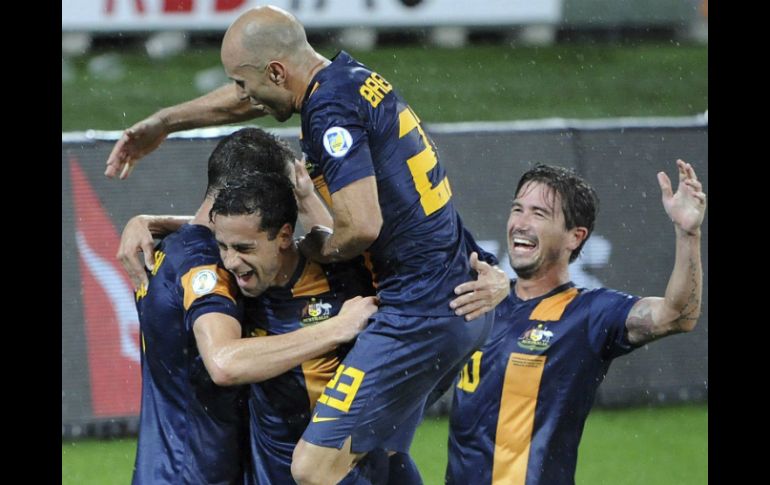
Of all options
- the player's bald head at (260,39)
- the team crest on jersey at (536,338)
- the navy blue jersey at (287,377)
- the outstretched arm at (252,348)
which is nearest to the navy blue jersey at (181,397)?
the navy blue jersey at (287,377)

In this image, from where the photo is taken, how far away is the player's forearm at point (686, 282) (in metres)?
5.12

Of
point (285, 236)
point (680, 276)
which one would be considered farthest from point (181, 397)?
point (680, 276)

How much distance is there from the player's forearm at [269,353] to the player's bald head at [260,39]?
1.09 m

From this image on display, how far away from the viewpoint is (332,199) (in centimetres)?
500

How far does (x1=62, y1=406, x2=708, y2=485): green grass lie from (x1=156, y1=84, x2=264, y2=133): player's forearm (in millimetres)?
2764

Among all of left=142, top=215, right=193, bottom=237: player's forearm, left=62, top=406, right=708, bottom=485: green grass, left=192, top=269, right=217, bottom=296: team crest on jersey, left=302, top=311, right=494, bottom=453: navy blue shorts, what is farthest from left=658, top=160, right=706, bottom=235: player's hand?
left=62, top=406, right=708, bottom=485: green grass

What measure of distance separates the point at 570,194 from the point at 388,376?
4.44 ft

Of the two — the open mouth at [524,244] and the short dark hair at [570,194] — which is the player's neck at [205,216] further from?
the short dark hair at [570,194]

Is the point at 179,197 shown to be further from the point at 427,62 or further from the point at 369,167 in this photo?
the point at 427,62

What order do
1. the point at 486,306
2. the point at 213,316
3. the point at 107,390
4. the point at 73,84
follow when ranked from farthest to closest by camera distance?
the point at 73,84 → the point at 107,390 → the point at 486,306 → the point at 213,316

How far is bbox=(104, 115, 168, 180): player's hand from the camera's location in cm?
611

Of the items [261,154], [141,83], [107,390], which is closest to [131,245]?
[261,154]

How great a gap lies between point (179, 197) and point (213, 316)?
3.91 meters

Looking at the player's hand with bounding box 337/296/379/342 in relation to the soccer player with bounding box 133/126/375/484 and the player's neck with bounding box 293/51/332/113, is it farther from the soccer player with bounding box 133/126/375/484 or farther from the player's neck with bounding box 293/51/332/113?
the player's neck with bounding box 293/51/332/113
